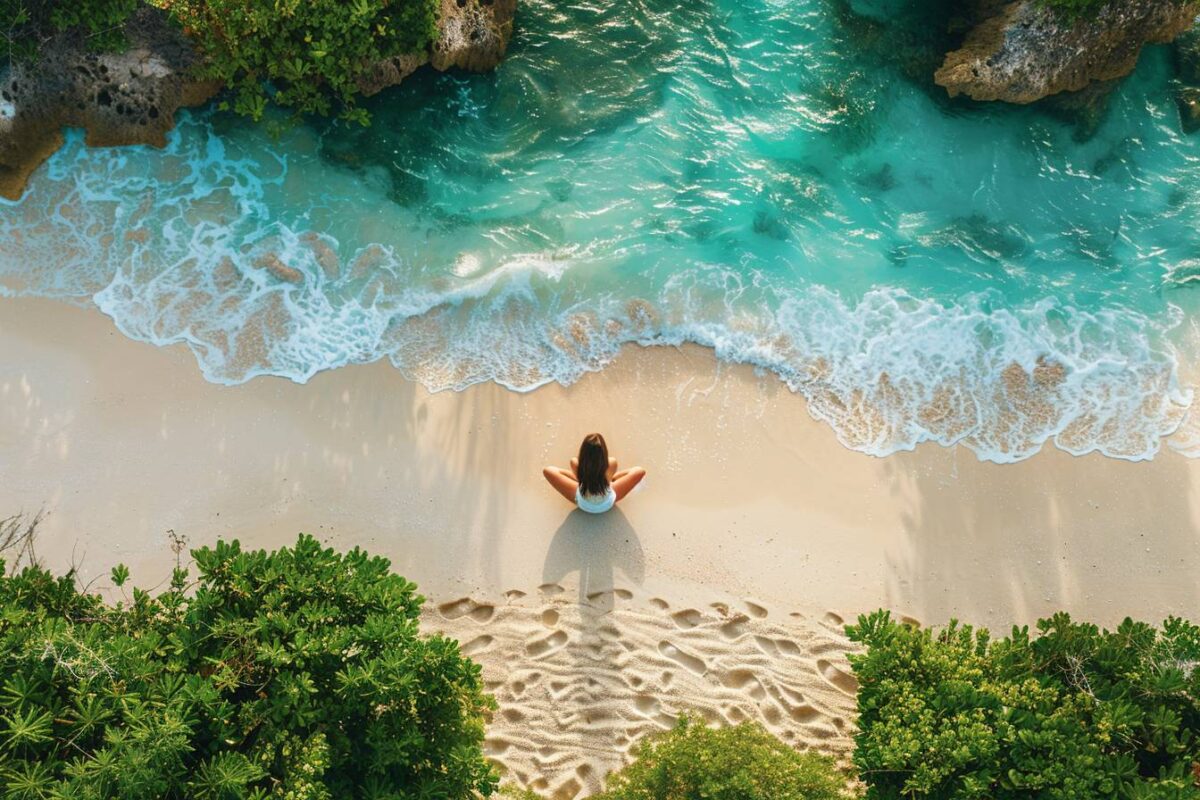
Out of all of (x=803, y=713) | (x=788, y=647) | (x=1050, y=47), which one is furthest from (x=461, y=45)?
(x=803, y=713)

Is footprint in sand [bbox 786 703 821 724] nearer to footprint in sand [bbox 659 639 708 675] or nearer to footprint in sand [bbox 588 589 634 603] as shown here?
footprint in sand [bbox 659 639 708 675]

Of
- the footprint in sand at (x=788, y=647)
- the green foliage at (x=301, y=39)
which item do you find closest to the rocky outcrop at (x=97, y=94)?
the green foliage at (x=301, y=39)

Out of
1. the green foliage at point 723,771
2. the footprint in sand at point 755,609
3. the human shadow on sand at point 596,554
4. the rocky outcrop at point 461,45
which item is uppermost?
the rocky outcrop at point 461,45

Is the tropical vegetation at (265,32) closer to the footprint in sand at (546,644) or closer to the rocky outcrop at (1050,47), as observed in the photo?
the footprint in sand at (546,644)

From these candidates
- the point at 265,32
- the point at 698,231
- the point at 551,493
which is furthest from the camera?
the point at 698,231

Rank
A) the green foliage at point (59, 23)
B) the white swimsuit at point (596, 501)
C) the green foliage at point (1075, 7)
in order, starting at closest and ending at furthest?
the white swimsuit at point (596, 501)
the green foliage at point (59, 23)
the green foliage at point (1075, 7)

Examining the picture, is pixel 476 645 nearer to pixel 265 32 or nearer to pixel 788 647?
pixel 788 647

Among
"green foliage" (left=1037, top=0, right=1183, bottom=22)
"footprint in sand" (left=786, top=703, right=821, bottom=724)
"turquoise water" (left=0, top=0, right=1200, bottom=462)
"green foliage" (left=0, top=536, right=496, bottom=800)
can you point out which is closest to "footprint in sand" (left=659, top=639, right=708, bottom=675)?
"footprint in sand" (left=786, top=703, right=821, bottom=724)
